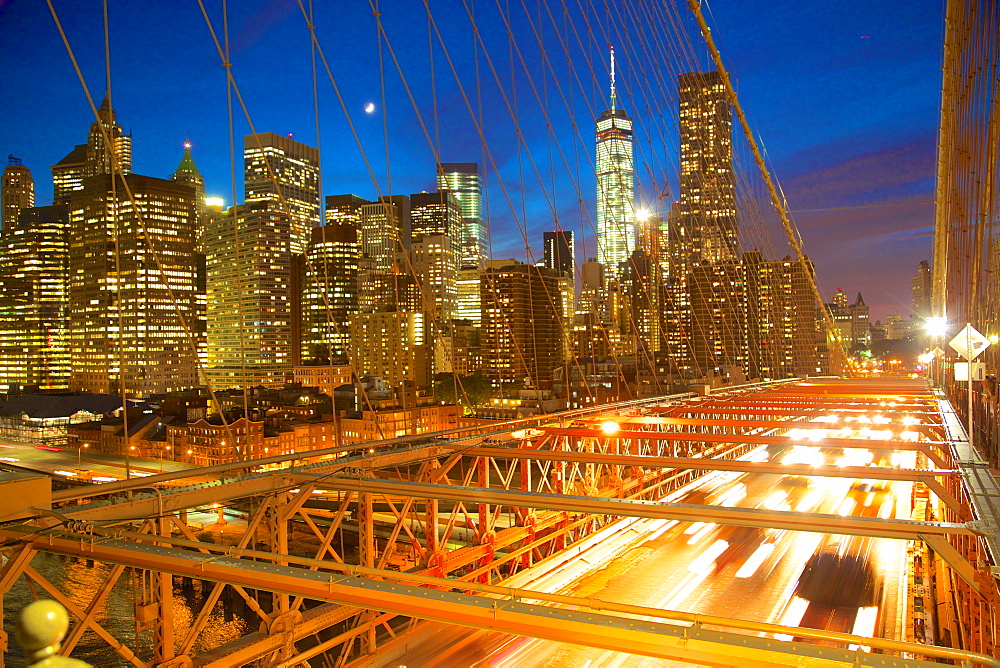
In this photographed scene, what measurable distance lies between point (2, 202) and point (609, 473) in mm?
134151

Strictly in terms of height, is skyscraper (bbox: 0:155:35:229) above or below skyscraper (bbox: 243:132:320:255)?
above

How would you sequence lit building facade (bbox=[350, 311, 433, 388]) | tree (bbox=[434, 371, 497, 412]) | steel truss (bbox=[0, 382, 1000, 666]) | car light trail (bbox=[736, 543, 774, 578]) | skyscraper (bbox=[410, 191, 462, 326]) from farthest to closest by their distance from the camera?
1. skyscraper (bbox=[410, 191, 462, 326])
2. lit building facade (bbox=[350, 311, 433, 388])
3. tree (bbox=[434, 371, 497, 412])
4. car light trail (bbox=[736, 543, 774, 578])
5. steel truss (bbox=[0, 382, 1000, 666])

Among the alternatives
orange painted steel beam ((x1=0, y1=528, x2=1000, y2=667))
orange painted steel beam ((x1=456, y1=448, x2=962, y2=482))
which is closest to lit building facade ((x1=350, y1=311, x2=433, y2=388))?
orange painted steel beam ((x1=456, y1=448, x2=962, y2=482))

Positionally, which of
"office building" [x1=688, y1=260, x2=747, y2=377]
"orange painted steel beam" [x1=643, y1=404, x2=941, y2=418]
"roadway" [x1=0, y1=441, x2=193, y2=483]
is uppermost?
"office building" [x1=688, y1=260, x2=747, y2=377]

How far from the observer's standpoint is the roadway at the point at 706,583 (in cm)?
657

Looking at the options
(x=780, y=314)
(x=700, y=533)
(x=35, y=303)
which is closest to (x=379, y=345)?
(x=35, y=303)

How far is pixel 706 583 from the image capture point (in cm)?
909

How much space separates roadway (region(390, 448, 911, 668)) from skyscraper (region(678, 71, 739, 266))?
2831 centimetres

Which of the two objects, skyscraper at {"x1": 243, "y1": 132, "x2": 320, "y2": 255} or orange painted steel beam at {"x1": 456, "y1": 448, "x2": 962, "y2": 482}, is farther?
skyscraper at {"x1": 243, "y1": 132, "x2": 320, "y2": 255}

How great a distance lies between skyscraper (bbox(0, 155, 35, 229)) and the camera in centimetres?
11019

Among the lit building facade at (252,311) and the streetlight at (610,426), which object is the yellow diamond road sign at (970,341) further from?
the lit building facade at (252,311)

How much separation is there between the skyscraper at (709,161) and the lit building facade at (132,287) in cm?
2565

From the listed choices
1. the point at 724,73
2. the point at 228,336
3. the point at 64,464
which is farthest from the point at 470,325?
the point at 724,73

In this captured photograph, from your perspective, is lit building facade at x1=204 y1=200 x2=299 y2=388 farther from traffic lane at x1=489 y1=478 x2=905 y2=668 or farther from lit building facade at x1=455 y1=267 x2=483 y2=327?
lit building facade at x1=455 y1=267 x2=483 y2=327
